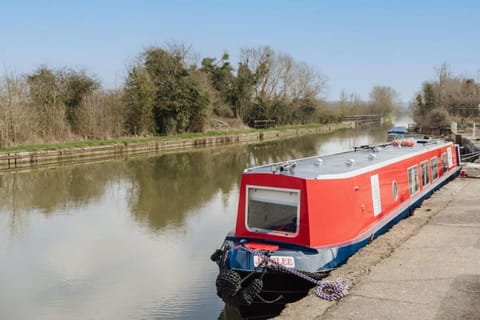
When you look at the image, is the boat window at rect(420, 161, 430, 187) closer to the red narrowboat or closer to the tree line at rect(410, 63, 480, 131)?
the red narrowboat

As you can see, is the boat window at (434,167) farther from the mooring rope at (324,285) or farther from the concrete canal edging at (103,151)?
the concrete canal edging at (103,151)

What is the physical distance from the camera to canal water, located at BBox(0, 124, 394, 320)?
19.3 ft

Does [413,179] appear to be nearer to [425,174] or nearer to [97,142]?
[425,174]

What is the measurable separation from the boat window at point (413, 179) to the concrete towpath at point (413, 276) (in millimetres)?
1115

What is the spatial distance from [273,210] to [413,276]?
5.54ft

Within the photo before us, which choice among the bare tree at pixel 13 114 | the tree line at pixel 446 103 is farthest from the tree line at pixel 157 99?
the tree line at pixel 446 103

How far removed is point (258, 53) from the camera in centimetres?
4094

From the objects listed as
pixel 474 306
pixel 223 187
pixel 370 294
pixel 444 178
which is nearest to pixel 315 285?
Result: pixel 370 294

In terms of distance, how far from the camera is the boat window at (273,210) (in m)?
5.59

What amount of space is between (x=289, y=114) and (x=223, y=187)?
29764 mm

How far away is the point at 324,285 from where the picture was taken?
4.75 metres

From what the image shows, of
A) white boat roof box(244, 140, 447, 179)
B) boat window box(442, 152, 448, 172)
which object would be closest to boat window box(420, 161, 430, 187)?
white boat roof box(244, 140, 447, 179)

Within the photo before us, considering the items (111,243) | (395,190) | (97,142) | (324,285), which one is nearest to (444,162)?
(395,190)

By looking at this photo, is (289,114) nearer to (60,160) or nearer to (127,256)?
(60,160)
